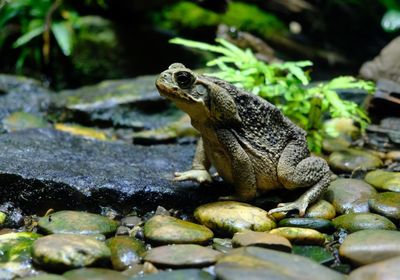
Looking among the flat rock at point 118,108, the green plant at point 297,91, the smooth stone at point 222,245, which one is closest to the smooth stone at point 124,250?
the smooth stone at point 222,245

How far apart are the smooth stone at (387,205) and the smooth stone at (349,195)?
2.6 inches

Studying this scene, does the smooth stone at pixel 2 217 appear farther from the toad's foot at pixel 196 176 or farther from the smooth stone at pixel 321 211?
the smooth stone at pixel 321 211

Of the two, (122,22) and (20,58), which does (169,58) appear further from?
(20,58)

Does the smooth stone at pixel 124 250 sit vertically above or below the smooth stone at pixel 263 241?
below

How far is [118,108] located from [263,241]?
3502mm

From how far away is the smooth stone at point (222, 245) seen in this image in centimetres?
298

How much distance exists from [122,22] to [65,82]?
4.67 feet

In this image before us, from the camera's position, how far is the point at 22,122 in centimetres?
543

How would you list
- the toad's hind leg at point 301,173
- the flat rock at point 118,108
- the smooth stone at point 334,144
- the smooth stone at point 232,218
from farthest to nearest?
the flat rock at point 118,108
the smooth stone at point 334,144
the toad's hind leg at point 301,173
the smooth stone at point 232,218

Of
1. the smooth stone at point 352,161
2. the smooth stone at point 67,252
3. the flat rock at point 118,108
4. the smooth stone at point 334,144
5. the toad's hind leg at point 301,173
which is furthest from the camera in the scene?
the flat rock at point 118,108

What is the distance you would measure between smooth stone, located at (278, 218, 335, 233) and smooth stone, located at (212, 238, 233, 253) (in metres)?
0.46

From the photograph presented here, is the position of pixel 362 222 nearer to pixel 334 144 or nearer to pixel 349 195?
pixel 349 195

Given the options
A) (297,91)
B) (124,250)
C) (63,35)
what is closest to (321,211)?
(124,250)

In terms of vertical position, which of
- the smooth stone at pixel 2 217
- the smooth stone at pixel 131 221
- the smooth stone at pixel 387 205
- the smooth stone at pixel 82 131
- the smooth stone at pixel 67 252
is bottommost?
the smooth stone at pixel 82 131
